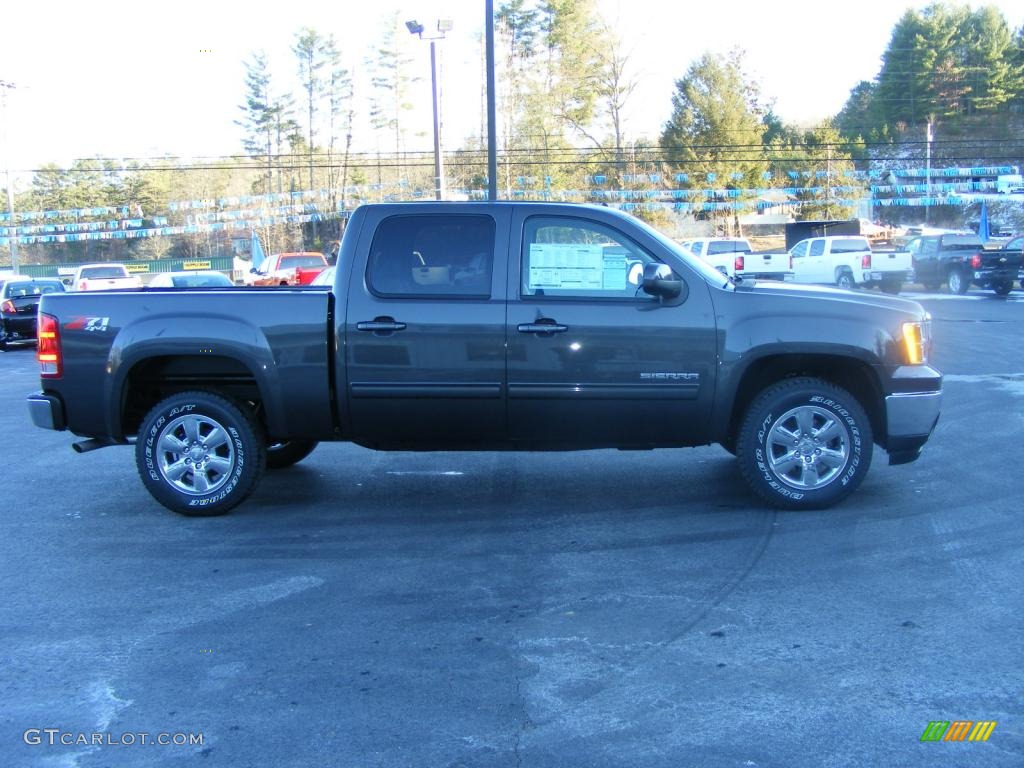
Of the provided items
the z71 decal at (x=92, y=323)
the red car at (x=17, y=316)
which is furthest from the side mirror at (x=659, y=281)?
the red car at (x=17, y=316)

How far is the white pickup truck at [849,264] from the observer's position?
1147 inches

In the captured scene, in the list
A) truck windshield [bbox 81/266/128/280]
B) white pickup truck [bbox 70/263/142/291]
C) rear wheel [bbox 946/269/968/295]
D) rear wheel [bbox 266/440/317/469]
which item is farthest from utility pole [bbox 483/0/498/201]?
rear wheel [bbox 946/269/968/295]

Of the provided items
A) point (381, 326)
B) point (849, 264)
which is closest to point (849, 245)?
point (849, 264)

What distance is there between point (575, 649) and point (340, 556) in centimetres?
187

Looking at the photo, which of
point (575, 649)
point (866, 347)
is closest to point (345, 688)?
point (575, 649)

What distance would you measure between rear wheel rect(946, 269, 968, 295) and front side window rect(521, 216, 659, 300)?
25.5 meters

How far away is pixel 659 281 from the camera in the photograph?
5.98 meters

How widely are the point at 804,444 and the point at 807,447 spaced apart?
0.09 feet

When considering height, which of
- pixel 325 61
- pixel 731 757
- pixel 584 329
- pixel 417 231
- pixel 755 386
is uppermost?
pixel 325 61

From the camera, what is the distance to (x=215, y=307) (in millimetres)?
6273

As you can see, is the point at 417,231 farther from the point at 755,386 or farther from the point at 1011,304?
the point at 1011,304

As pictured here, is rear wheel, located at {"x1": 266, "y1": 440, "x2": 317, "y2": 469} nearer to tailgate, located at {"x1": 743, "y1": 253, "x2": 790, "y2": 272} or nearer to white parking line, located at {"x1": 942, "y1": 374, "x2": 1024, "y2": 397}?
white parking line, located at {"x1": 942, "y1": 374, "x2": 1024, "y2": 397}

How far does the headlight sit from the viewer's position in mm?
6164

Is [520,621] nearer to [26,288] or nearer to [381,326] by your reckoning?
[381,326]
